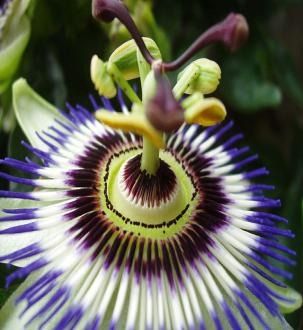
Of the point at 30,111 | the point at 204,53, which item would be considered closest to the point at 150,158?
the point at 30,111

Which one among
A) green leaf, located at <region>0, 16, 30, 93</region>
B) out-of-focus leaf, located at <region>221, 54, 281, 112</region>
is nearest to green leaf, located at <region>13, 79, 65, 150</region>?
green leaf, located at <region>0, 16, 30, 93</region>

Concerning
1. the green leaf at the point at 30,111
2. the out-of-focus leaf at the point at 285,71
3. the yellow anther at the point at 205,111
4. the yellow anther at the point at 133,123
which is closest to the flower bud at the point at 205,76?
the yellow anther at the point at 205,111

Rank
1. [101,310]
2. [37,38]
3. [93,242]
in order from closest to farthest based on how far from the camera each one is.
Answer: [101,310] < [93,242] < [37,38]

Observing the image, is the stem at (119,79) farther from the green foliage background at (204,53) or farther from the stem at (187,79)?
the green foliage background at (204,53)

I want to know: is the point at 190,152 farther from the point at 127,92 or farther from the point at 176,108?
the point at 176,108

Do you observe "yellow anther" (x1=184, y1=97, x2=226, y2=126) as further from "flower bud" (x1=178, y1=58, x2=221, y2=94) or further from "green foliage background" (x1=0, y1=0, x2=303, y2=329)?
"green foliage background" (x1=0, y1=0, x2=303, y2=329)

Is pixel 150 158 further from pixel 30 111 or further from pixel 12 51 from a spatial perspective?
pixel 12 51

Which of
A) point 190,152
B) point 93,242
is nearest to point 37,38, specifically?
point 190,152
